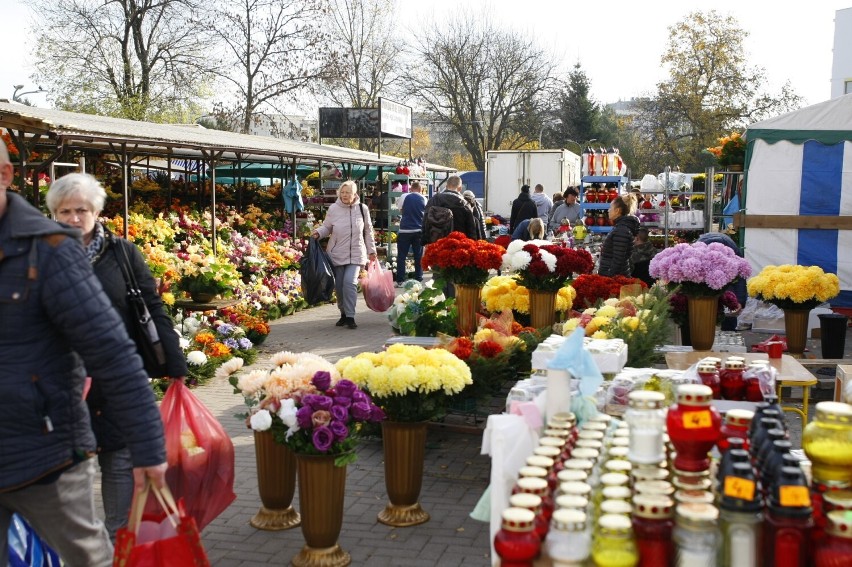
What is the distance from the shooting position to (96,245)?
3.62m

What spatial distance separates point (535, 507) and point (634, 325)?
11.3 ft

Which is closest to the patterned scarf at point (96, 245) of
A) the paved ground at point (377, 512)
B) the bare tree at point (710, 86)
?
the paved ground at point (377, 512)

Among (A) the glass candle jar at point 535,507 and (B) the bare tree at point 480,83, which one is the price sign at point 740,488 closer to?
(A) the glass candle jar at point 535,507

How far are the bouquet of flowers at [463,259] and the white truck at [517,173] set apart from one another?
19.8 m

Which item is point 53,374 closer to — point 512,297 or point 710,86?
point 512,297

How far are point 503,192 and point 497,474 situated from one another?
24705mm

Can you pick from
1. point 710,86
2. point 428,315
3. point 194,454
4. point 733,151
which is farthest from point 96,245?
point 710,86

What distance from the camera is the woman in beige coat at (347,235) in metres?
11.1

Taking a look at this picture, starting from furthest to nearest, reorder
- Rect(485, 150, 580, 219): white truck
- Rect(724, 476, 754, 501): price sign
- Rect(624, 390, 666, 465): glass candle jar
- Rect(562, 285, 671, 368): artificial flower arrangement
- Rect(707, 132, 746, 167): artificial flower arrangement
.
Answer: Rect(485, 150, 580, 219): white truck → Rect(707, 132, 746, 167): artificial flower arrangement → Rect(562, 285, 671, 368): artificial flower arrangement → Rect(624, 390, 666, 465): glass candle jar → Rect(724, 476, 754, 501): price sign

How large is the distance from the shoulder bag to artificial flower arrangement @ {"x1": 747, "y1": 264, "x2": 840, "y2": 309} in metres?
5.12

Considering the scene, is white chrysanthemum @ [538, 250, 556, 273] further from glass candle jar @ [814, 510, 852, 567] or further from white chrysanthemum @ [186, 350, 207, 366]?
Answer: glass candle jar @ [814, 510, 852, 567]

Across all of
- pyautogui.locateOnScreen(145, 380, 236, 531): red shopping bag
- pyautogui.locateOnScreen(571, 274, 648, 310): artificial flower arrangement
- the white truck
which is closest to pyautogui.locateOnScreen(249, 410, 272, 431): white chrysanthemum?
pyautogui.locateOnScreen(145, 380, 236, 531): red shopping bag

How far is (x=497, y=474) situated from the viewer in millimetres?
2672

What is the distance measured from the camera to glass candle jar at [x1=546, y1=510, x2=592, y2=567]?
2285mm
